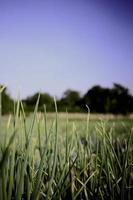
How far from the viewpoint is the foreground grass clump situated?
0.46m

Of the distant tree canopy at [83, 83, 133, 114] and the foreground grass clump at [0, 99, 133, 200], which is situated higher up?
the distant tree canopy at [83, 83, 133, 114]

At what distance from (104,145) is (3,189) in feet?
1.24

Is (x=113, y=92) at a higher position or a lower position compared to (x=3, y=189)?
higher

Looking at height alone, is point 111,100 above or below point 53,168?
above

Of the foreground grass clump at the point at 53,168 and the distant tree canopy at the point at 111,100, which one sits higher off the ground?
the distant tree canopy at the point at 111,100

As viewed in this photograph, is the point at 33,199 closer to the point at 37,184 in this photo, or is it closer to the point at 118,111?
the point at 37,184

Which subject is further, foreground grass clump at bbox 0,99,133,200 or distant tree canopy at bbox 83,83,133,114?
distant tree canopy at bbox 83,83,133,114

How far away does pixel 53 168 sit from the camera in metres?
0.48

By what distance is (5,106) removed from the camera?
1677cm

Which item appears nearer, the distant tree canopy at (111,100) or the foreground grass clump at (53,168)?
the foreground grass clump at (53,168)

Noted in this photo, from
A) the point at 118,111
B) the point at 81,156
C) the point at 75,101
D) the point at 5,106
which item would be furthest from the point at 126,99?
the point at 81,156

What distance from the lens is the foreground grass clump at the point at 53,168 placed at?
0.46 meters

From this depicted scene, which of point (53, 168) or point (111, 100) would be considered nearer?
point (53, 168)

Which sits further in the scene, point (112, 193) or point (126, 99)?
point (126, 99)
